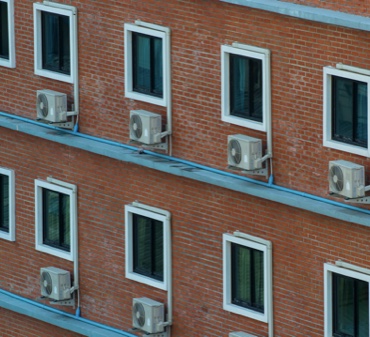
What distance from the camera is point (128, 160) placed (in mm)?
34500

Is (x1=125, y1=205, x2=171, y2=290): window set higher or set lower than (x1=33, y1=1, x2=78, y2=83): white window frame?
lower

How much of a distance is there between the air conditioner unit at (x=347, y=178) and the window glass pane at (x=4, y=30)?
7991 mm

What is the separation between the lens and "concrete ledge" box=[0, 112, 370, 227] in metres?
31.4

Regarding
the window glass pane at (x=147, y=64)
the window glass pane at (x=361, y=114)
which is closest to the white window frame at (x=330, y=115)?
the window glass pane at (x=361, y=114)

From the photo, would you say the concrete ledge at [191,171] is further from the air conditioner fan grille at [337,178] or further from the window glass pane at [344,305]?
the window glass pane at [344,305]

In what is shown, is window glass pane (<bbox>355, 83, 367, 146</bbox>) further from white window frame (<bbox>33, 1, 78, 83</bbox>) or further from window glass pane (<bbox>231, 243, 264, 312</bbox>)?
white window frame (<bbox>33, 1, 78, 83</bbox>)

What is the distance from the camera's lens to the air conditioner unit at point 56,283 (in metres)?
36.2

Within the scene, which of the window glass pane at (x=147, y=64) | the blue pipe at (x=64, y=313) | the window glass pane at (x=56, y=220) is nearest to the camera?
the window glass pane at (x=147, y=64)

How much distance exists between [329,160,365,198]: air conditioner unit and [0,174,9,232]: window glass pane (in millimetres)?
8101

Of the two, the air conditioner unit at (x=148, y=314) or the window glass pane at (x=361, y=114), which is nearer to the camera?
the window glass pane at (x=361, y=114)

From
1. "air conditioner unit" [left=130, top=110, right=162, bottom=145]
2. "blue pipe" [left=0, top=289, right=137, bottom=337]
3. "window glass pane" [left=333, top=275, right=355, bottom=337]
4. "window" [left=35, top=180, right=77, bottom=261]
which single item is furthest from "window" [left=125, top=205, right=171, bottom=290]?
"window glass pane" [left=333, top=275, right=355, bottom=337]

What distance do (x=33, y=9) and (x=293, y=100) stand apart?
5928 millimetres

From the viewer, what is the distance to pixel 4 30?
121ft

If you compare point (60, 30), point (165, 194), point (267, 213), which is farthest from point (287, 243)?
point (60, 30)
